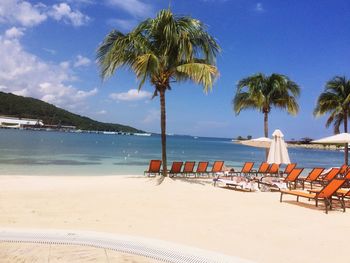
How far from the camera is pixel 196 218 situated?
656 centimetres

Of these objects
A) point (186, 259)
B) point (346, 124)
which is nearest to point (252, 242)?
point (186, 259)

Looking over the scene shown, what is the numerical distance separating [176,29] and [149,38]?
100 cm

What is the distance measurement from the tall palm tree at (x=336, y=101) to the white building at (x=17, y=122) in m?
130

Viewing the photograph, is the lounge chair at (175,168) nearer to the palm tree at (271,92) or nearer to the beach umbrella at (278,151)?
the beach umbrella at (278,151)

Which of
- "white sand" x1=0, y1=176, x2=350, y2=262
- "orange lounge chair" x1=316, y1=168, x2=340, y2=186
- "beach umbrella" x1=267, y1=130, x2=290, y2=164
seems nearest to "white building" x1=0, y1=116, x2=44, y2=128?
"beach umbrella" x1=267, y1=130, x2=290, y2=164

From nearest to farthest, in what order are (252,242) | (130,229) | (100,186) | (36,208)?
(252,242), (130,229), (36,208), (100,186)

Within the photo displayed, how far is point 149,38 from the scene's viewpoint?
11875mm

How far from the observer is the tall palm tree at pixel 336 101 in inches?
774

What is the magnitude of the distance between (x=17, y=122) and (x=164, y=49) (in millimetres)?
136557

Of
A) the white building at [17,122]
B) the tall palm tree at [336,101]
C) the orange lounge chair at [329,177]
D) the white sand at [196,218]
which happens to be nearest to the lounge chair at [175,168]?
the white sand at [196,218]

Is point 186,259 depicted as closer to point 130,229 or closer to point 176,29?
point 130,229

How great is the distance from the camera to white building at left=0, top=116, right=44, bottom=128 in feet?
429

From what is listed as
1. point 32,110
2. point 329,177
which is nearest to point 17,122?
point 32,110

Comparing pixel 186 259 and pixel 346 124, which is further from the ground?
pixel 346 124
